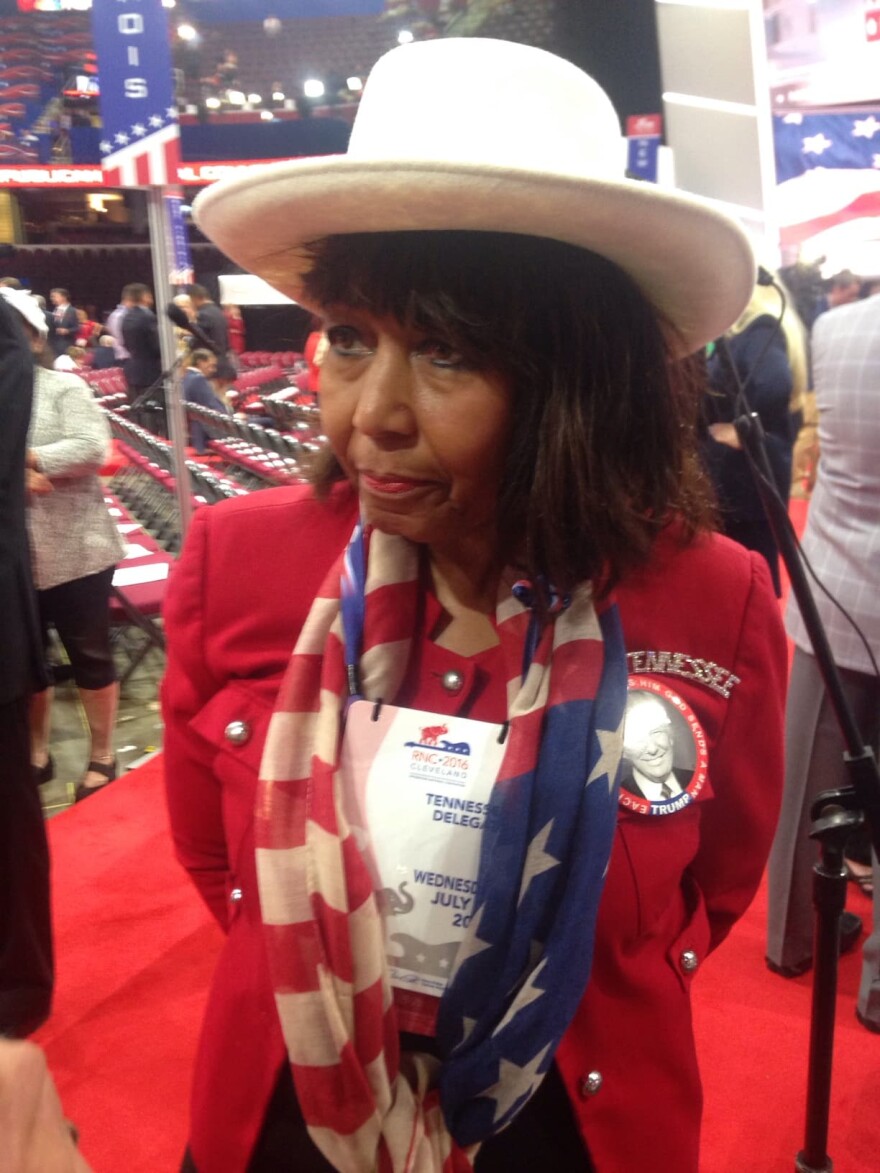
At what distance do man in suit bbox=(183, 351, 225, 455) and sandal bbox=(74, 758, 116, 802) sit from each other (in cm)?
255

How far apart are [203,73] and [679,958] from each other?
64.6 feet

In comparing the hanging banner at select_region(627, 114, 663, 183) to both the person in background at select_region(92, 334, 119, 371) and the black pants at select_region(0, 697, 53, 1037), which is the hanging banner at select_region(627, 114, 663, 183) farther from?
the person in background at select_region(92, 334, 119, 371)

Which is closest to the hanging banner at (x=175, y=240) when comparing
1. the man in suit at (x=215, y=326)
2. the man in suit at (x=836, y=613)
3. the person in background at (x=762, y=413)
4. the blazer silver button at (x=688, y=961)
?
the man in suit at (x=215, y=326)

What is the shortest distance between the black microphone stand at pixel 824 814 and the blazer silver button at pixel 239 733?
0.67 meters

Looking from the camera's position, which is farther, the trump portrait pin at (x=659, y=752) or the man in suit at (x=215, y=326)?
the man in suit at (x=215, y=326)

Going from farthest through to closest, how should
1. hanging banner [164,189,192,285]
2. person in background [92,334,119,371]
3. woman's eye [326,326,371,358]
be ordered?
person in background [92,334,119,371]
hanging banner [164,189,192,285]
woman's eye [326,326,371,358]

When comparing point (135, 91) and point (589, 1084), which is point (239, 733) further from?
point (135, 91)

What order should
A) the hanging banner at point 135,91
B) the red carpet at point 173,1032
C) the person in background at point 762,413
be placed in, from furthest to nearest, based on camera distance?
the hanging banner at point 135,91, the person in background at point 762,413, the red carpet at point 173,1032

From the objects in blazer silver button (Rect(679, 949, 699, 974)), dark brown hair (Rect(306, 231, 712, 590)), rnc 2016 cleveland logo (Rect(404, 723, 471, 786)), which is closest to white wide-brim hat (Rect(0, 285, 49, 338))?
dark brown hair (Rect(306, 231, 712, 590))

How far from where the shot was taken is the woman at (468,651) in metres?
0.81

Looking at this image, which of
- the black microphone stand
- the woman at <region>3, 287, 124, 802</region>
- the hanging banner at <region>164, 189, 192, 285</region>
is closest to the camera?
the black microphone stand

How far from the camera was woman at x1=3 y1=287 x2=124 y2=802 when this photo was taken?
2.90 m

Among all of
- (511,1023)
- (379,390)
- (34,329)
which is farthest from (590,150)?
(34,329)

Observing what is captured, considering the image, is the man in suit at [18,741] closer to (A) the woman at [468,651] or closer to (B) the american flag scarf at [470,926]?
(A) the woman at [468,651]
